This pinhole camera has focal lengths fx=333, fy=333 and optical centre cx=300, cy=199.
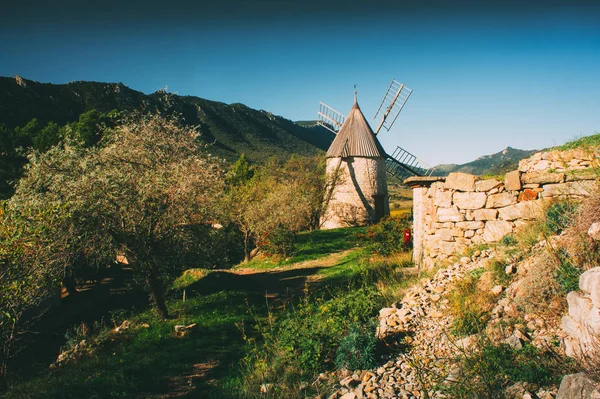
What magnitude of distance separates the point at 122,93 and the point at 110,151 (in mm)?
56209

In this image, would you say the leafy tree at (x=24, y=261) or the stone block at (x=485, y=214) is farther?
the stone block at (x=485, y=214)

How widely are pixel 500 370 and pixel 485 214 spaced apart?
14.0ft

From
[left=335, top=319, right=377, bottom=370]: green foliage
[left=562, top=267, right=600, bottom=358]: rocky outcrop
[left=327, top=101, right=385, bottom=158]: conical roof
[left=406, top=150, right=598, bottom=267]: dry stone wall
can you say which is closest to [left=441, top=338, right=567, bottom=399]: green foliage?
[left=562, top=267, right=600, bottom=358]: rocky outcrop

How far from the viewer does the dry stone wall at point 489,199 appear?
19.9 ft

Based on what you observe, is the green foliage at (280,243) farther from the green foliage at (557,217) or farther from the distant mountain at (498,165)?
the green foliage at (557,217)

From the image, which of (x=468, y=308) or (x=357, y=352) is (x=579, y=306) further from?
(x=357, y=352)

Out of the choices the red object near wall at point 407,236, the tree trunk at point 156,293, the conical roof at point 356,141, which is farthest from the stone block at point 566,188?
the conical roof at point 356,141

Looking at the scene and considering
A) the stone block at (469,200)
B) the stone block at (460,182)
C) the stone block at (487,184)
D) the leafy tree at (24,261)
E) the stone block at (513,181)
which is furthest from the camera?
the stone block at (460,182)

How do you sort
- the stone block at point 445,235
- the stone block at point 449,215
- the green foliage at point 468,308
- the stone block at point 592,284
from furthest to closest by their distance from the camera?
the stone block at point 445,235 → the stone block at point 449,215 → the green foliage at point 468,308 → the stone block at point 592,284

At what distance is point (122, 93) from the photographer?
56.0 meters

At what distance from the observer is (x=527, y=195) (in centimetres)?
634

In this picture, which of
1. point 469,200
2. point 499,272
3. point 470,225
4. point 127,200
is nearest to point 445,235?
point 470,225

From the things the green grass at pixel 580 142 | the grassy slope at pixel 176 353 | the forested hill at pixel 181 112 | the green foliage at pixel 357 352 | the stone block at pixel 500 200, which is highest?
Answer: the forested hill at pixel 181 112

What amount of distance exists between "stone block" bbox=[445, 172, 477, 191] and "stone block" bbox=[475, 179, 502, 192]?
9 cm
